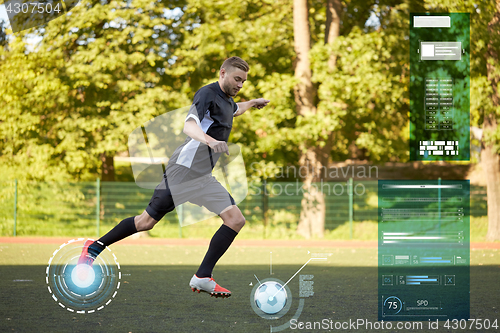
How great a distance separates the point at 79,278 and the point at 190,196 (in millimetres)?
1325

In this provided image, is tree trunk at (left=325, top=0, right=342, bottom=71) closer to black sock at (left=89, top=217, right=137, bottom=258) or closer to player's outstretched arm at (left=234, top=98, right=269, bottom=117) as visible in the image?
player's outstretched arm at (left=234, top=98, right=269, bottom=117)

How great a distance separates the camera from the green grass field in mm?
4895

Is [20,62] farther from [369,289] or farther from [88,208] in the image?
[369,289]

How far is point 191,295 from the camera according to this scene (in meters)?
6.50

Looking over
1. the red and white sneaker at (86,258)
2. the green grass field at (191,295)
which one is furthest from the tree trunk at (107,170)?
the red and white sneaker at (86,258)

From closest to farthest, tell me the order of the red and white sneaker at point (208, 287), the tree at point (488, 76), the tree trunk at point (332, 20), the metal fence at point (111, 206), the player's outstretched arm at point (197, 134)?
the player's outstretched arm at point (197, 134), the red and white sneaker at point (208, 287), the tree at point (488, 76), the tree trunk at point (332, 20), the metal fence at point (111, 206)

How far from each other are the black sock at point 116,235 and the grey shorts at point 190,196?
231mm

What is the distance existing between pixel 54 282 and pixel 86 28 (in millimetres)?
12905

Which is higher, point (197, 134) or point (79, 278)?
point (197, 134)

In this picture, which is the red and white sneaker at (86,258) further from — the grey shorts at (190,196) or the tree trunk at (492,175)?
the tree trunk at (492,175)

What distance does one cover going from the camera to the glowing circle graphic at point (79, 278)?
5.15 m

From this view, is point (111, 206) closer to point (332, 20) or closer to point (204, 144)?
point (332, 20)

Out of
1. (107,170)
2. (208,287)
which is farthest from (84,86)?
(208,287)

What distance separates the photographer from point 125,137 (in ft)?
52.5
